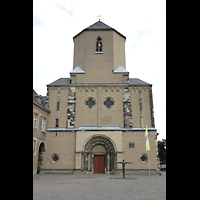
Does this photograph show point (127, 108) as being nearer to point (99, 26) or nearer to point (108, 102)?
point (108, 102)

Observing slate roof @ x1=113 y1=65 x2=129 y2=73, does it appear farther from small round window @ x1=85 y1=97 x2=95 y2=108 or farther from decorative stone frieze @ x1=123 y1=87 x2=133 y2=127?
small round window @ x1=85 y1=97 x2=95 y2=108

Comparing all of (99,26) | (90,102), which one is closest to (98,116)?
(90,102)

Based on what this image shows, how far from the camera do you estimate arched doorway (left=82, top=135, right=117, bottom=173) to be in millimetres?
23250

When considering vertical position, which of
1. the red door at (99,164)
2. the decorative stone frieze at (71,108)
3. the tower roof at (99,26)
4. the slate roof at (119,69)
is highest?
A: the tower roof at (99,26)

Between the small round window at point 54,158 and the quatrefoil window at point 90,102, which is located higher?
the quatrefoil window at point 90,102

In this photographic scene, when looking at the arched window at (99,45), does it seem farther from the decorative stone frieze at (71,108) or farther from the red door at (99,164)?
the red door at (99,164)

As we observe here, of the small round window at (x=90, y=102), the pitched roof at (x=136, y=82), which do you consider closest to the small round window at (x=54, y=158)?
the small round window at (x=90, y=102)

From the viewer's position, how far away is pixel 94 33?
28.9 metres

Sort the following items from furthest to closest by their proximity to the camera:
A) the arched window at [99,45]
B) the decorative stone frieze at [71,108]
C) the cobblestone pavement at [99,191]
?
1. the arched window at [99,45]
2. the decorative stone frieze at [71,108]
3. the cobblestone pavement at [99,191]

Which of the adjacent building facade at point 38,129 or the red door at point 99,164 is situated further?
the red door at point 99,164

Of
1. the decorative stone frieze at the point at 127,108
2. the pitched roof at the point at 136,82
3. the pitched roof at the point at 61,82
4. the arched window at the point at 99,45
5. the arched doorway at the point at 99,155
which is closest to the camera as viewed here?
the arched doorway at the point at 99,155

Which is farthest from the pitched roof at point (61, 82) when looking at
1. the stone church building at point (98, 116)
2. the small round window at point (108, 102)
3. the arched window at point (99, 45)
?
the arched window at point (99, 45)

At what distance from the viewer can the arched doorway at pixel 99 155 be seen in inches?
915

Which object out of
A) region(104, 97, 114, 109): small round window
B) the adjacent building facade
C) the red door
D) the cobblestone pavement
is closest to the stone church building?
the red door
